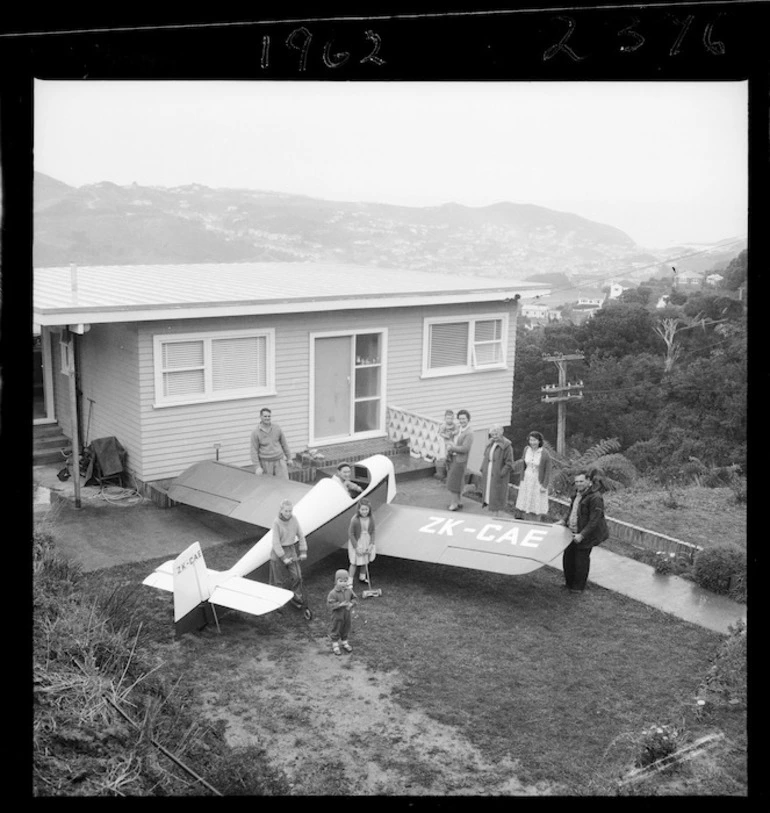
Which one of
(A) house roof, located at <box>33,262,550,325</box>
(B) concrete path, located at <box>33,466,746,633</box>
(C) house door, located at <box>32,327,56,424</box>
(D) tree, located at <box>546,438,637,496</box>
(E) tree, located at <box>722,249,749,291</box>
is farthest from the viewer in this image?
(E) tree, located at <box>722,249,749,291</box>

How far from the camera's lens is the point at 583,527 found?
898 cm

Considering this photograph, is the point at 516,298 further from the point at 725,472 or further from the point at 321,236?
the point at 321,236

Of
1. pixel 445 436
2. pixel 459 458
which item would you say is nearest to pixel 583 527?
pixel 459 458

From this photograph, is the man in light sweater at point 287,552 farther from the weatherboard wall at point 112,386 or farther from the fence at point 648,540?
the fence at point 648,540

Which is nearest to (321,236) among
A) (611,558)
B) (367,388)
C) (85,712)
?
(367,388)

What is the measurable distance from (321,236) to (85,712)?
21770 millimetres

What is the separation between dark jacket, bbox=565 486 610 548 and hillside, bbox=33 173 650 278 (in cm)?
1213

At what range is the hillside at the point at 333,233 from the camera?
23.0 metres

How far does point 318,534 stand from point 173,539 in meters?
2.19

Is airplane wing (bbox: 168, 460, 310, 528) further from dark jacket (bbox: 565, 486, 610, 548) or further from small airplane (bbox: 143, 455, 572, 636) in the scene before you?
dark jacket (bbox: 565, 486, 610, 548)

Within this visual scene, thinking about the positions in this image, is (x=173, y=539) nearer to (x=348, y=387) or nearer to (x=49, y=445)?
(x=49, y=445)

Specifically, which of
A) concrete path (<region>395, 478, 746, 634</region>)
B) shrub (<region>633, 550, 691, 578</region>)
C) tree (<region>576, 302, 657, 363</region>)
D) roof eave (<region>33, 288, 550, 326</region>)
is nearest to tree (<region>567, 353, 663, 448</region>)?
tree (<region>576, 302, 657, 363</region>)

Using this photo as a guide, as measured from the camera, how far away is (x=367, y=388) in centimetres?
1412

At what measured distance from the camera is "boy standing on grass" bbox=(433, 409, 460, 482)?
12.9 m
